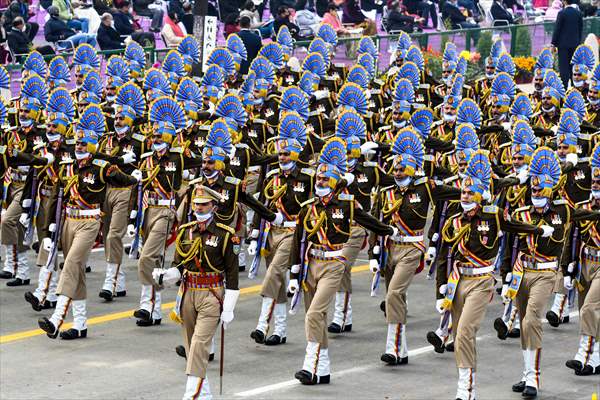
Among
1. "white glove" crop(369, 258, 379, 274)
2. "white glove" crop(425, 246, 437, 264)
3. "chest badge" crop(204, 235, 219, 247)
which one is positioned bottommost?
"white glove" crop(369, 258, 379, 274)

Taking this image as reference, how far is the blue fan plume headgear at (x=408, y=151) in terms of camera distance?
18562 mm

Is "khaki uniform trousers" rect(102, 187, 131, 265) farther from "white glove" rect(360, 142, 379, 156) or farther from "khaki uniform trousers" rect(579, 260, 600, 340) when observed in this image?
"khaki uniform trousers" rect(579, 260, 600, 340)

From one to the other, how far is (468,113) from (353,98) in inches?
71.7

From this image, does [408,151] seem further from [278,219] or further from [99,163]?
[99,163]

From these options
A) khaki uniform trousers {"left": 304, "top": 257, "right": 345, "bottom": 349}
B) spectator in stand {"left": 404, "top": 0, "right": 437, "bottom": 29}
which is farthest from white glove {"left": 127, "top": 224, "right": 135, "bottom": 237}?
spectator in stand {"left": 404, "top": 0, "right": 437, "bottom": 29}

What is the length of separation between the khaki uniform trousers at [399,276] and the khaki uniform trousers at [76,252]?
12.4 feet

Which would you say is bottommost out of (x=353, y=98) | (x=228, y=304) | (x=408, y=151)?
(x=228, y=304)

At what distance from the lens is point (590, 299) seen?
17.9 m

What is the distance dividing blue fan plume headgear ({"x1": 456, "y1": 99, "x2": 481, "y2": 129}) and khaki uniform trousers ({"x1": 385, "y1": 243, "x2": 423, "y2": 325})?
16.1 ft

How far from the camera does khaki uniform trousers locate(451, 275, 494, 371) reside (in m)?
16.5

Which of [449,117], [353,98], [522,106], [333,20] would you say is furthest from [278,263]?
[333,20]

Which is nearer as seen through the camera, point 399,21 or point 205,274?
point 205,274

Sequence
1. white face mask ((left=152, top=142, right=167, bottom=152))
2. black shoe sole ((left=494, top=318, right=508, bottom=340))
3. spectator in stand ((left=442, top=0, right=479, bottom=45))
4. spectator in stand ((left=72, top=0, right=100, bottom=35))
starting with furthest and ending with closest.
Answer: spectator in stand ((left=442, top=0, right=479, bottom=45)) → spectator in stand ((left=72, top=0, right=100, bottom=35)) → white face mask ((left=152, top=142, right=167, bottom=152)) → black shoe sole ((left=494, top=318, right=508, bottom=340))

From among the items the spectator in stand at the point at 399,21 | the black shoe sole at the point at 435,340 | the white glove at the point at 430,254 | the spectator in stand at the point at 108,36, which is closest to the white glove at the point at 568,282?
the white glove at the point at 430,254
